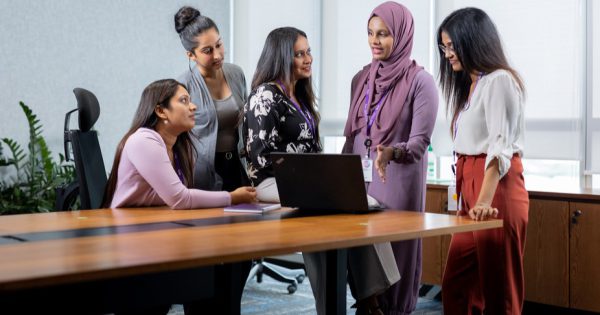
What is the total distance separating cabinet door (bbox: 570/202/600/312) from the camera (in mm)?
3576

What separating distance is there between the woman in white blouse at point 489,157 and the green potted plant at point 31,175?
10.1ft

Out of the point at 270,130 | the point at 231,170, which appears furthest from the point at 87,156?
the point at 270,130

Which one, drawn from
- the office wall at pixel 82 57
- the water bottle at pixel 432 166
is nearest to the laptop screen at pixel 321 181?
the water bottle at pixel 432 166

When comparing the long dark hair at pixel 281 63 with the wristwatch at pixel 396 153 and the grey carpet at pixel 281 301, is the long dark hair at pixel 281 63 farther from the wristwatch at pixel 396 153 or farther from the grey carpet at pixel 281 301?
the grey carpet at pixel 281 301

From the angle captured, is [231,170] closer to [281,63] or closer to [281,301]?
[281,63]

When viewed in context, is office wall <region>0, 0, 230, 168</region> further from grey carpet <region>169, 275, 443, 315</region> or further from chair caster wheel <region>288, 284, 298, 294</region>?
chair caster wheel <region>288, 284, 298, 294</region>

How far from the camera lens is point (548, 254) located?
376 cm

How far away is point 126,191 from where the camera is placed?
2.90 m

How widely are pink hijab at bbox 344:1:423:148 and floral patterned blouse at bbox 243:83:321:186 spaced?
0.29m

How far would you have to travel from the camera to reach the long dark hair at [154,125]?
297cm

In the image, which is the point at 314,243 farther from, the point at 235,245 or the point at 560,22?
the point at 560,22

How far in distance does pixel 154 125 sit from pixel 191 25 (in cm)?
65

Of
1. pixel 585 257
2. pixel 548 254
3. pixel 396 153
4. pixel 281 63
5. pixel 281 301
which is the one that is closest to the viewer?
pixel 396 153

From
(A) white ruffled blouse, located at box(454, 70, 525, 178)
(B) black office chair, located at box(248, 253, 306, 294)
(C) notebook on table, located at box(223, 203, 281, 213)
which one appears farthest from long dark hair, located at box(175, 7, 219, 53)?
(B) black office chair, located at box(248, 253, 306, 294)
